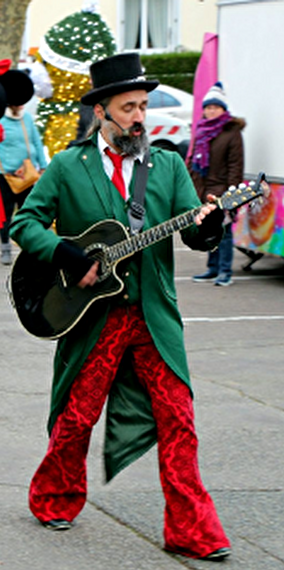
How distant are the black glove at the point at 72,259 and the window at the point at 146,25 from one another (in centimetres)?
2608

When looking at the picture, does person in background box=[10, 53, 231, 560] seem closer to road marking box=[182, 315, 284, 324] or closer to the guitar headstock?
the guitar headstock

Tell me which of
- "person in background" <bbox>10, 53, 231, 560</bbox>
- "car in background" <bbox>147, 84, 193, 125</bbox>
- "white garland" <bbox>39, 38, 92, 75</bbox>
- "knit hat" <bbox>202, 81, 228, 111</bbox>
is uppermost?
"person in background" <bbox>10, 53, 231, 560</bbox>

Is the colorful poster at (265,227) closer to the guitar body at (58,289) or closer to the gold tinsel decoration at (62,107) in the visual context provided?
the gold tinsel decoration at (62,107)

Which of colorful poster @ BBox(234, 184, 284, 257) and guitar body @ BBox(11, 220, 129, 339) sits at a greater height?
guitar body @ BBox(11, 220, 129, 339)

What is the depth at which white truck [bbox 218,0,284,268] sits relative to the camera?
11.4 m

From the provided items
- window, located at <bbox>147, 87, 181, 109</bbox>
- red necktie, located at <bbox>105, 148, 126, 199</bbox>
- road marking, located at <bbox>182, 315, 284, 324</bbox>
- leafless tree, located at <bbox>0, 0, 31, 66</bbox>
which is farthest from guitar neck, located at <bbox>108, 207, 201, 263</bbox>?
window, located at <bbox>147, 87, 181, 109</bbox>

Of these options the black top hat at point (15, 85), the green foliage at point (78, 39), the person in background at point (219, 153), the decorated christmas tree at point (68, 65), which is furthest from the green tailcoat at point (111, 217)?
the green foliage at point (78, 39)

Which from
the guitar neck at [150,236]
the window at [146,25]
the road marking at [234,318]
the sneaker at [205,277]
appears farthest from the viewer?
the window at [146,25]

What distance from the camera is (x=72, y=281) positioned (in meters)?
4.54

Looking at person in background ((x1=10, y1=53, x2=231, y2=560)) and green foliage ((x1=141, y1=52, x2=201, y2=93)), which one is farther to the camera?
green foliage ((x1=141, y1=52, x2=201, y2=93))

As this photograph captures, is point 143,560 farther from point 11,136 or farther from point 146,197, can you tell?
point 11,136

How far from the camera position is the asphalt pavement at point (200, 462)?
14.8 ft

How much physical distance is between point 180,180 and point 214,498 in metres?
1.42

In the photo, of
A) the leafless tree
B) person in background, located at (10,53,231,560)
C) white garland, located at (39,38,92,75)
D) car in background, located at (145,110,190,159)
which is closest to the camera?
person in background, located at (10,53,231,560)
